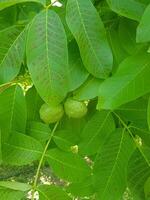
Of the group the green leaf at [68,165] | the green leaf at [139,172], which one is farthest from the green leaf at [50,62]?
the green leaf at [139,172]

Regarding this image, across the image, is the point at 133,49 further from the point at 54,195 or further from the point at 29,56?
the point at 54,195

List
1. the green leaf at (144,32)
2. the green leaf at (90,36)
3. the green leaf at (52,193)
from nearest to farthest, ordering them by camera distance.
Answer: the green leaf at (144,32)
the green leaf at (90,36)
the green leaf at (52,193)

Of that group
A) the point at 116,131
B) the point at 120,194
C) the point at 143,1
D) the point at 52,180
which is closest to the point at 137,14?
the point at 143,1

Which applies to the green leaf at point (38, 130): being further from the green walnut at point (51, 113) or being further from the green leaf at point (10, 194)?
the green leaf at point (10, 194)

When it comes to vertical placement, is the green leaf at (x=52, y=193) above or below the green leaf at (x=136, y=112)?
below

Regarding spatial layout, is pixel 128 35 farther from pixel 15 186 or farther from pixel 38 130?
pixel 15 186

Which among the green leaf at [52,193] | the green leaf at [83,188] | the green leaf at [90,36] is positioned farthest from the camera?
the green leaf at [83,188]
